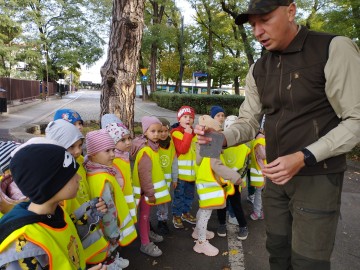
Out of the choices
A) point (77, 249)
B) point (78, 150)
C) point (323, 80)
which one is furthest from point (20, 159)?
point (323, 80)

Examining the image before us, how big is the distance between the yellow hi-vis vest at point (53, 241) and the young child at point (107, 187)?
72cm

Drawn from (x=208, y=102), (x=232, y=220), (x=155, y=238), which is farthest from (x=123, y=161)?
(x=208, y=102)

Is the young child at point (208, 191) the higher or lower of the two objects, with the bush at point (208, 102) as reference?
lower

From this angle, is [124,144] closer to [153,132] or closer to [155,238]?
[153,132]

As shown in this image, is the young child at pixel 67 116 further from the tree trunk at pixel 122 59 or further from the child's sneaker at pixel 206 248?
the tree trunk at pixel 122 59

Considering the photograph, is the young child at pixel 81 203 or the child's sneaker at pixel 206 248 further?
the child's sneaker at pixel 206 248

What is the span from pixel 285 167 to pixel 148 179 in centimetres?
190

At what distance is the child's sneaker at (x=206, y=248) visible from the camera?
3.47 m

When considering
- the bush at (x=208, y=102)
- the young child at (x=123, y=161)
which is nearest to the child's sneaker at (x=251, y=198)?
the young child at (x=123, y=161)

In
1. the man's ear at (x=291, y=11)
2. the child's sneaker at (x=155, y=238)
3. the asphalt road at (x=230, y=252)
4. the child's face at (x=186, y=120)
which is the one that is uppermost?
the man's ear at (x=291, y=11)

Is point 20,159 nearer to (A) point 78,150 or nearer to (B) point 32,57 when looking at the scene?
(A) point 78,150

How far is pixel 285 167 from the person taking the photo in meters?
1.69

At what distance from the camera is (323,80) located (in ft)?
6.06

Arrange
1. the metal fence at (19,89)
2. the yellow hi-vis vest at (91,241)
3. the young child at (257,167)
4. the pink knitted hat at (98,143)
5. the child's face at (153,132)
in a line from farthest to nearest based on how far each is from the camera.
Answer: the metal fence at (19,89)
the young child at (257,167)
the child's face at (153,132)
the pink knitted hat at (98,143)
the yellow hi-vis vest at (91,241)
